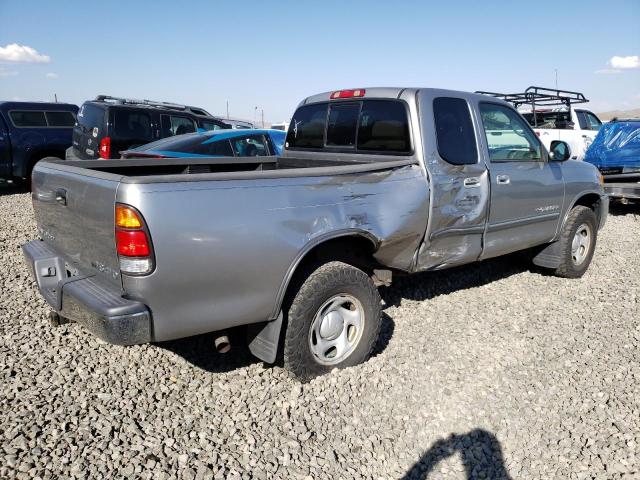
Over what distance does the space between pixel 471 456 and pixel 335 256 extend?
4.96 ft

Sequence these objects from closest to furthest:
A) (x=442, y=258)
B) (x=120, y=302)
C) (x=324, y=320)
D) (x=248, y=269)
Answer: (x=120, y=302)
(x=248, y=269)
(x=324, y=320)
(x=442, y=258)

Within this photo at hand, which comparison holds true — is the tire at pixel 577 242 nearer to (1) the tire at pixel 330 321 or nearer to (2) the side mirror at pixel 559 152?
(2) the side mirror at pixel 559 152

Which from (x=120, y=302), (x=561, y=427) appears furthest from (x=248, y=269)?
(x=561, y=427)

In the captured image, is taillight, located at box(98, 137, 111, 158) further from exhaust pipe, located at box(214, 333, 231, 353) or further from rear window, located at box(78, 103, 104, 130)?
exhaust pipe, located at box(214, 333, 231, 353)

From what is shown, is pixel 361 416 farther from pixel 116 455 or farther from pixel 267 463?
pixel 116 455

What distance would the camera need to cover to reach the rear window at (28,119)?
34.5 ft

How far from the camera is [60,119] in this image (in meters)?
11.4

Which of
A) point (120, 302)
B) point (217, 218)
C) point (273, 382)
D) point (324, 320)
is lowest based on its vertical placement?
point (273, 382)

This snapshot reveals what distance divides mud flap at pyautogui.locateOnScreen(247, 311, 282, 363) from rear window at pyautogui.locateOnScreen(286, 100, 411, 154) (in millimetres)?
1715

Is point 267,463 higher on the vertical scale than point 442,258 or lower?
lower

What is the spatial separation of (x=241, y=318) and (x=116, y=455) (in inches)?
36.8

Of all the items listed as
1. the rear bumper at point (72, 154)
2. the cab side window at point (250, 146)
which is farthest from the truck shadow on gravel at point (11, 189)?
the cab side window at point (250, 146)

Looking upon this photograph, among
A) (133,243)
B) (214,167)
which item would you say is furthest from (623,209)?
(133,243)

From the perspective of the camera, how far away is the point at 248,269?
2.88 metres
